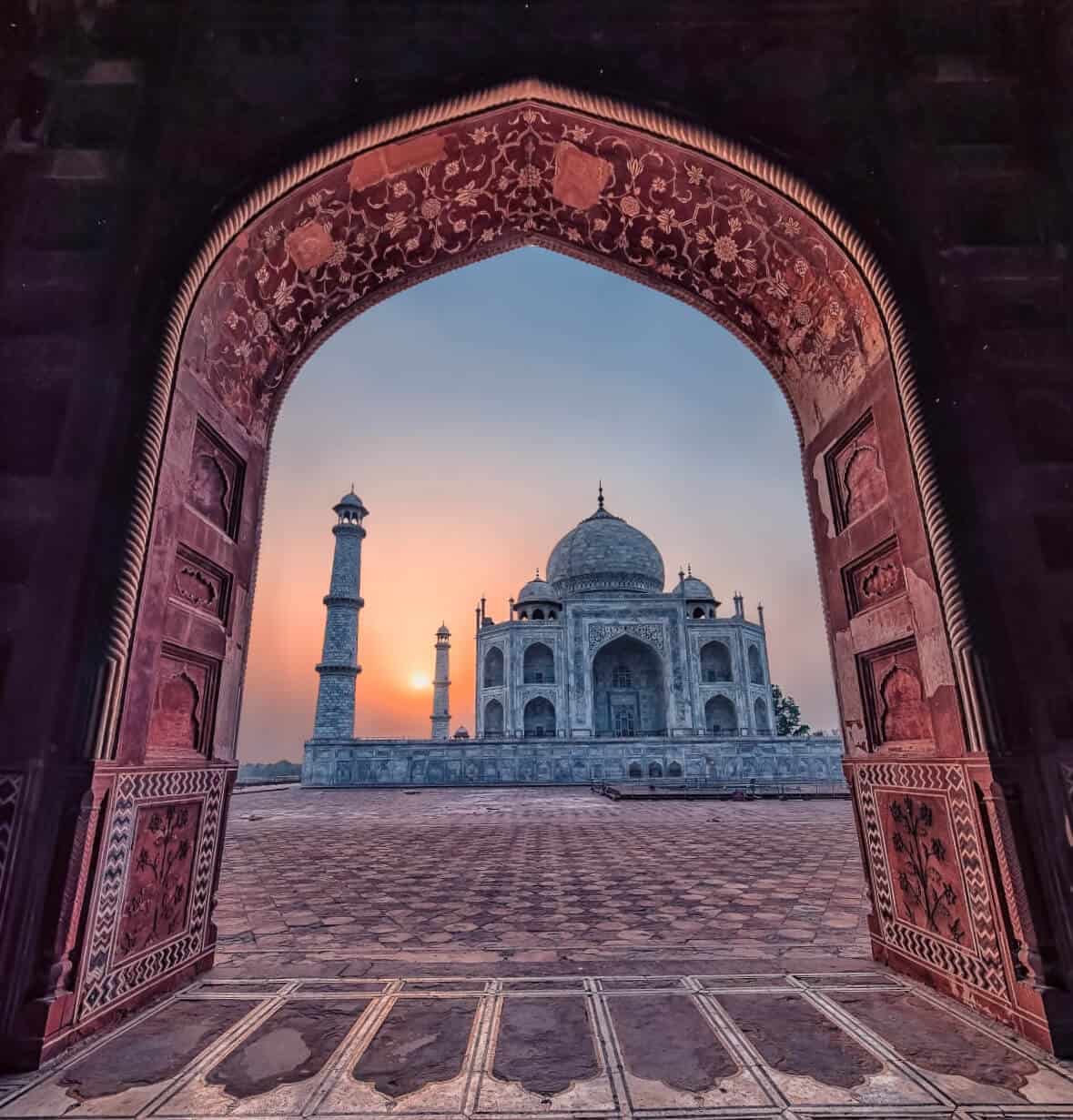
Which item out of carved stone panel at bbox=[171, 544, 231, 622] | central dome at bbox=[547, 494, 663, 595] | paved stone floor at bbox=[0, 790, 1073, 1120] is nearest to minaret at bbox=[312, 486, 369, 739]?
central dome at bbox=[547, 494, 663, 595]

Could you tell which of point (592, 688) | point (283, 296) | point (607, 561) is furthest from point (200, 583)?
point (607, 561)

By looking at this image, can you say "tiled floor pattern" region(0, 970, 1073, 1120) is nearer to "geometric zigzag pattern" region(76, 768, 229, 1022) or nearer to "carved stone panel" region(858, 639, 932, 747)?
"geometric zigzag pattern" region(76, 768, 229, 1022)

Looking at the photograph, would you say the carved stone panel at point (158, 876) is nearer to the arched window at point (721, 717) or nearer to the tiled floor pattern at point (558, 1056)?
the tiled floor pattern at point (558, 1056)

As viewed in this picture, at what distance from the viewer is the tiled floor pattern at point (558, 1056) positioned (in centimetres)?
156

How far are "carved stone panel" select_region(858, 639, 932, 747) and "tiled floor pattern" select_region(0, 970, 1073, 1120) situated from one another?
37.6 inches

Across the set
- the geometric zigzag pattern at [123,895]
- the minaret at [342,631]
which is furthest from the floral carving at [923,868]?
the minaret at [342,631]

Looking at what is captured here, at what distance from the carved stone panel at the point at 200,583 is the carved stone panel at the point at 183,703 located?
24 centimetres

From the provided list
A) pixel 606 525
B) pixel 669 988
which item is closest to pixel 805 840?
pixel 669 988

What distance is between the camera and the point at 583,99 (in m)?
3.08

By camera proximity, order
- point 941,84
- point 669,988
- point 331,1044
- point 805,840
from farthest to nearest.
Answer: point 805,840
point 941,84
point 669,988
point 331,1044

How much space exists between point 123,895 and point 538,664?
24.1 metres

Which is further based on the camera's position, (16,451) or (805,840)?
(805,840)

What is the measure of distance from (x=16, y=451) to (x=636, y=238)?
3.28 metres

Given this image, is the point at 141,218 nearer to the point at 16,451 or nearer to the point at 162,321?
the point at 162,321
